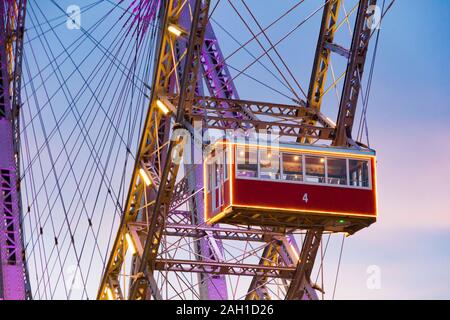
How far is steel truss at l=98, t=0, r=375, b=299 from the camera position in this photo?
41.9 m

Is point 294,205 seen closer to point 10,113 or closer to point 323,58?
point 323,58

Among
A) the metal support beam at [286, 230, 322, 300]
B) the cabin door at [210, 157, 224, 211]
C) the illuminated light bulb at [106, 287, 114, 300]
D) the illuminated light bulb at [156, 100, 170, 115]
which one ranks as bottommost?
the illuminated light bulb at [106, 287, 114, 300]

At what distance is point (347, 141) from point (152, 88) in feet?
19.0

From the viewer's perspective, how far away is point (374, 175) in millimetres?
39031

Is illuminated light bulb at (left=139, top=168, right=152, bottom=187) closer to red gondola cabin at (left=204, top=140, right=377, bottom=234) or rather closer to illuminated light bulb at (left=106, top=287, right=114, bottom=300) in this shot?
illuminated light bulb at (left=106, top=287, right=114, bottom=300)

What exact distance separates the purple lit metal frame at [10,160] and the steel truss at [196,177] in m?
3.54

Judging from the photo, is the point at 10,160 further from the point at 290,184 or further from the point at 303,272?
the point at 290,184

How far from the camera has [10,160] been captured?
5156cm

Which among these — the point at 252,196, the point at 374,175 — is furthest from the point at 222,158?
the point at 374,175

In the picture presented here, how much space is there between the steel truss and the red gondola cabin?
1.40 meters

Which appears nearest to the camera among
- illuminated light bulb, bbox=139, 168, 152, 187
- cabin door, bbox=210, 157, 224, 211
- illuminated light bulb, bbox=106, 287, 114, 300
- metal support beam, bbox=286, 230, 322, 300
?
cabin door, bbox=210, 157, 224, 211

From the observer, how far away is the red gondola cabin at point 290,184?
38.0 metres

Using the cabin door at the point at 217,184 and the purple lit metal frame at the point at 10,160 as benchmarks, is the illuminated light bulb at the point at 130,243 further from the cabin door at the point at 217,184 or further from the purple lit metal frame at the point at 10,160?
the cabin door at the point at 217,184

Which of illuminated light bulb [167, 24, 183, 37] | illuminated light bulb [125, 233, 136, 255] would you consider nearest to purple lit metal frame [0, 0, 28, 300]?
illuminated light bulb [125, 233, 136, 255]
